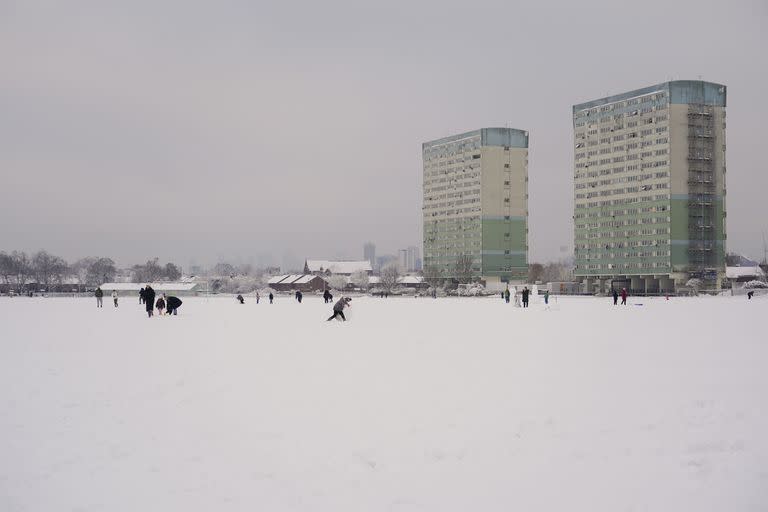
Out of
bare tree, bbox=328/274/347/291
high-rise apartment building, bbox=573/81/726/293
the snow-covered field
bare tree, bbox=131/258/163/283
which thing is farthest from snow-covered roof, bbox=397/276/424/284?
the snow-covered field

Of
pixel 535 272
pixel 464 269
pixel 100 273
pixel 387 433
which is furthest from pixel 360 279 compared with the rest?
pixel 387 433

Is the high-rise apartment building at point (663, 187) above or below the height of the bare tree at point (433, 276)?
above

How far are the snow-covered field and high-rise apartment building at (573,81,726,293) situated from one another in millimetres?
106180

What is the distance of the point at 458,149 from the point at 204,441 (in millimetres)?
156920

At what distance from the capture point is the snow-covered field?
6.22 metres

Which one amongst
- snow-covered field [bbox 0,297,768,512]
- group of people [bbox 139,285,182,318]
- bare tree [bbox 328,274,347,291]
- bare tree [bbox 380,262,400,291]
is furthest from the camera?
bare tree [bbox 328,274,347,291]

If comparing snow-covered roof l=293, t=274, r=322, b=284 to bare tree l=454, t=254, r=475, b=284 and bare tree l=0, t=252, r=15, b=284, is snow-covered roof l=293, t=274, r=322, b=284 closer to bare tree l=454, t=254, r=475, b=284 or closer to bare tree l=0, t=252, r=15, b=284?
bare tree l=454, t=254, r=475, b=284

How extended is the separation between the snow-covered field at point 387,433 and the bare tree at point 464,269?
5214 inches

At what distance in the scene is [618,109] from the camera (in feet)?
404

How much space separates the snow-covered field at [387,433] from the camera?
6.22 metres

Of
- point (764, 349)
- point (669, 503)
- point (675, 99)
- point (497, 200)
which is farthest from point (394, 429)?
point (497, 200)

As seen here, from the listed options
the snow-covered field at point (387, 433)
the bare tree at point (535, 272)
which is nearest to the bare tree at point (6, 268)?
the bare tree at point (535, 272)

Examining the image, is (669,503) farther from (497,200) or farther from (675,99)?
(497,200)

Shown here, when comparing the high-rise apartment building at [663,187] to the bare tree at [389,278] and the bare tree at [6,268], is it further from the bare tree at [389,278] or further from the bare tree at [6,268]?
the bare tree at [6,268]
